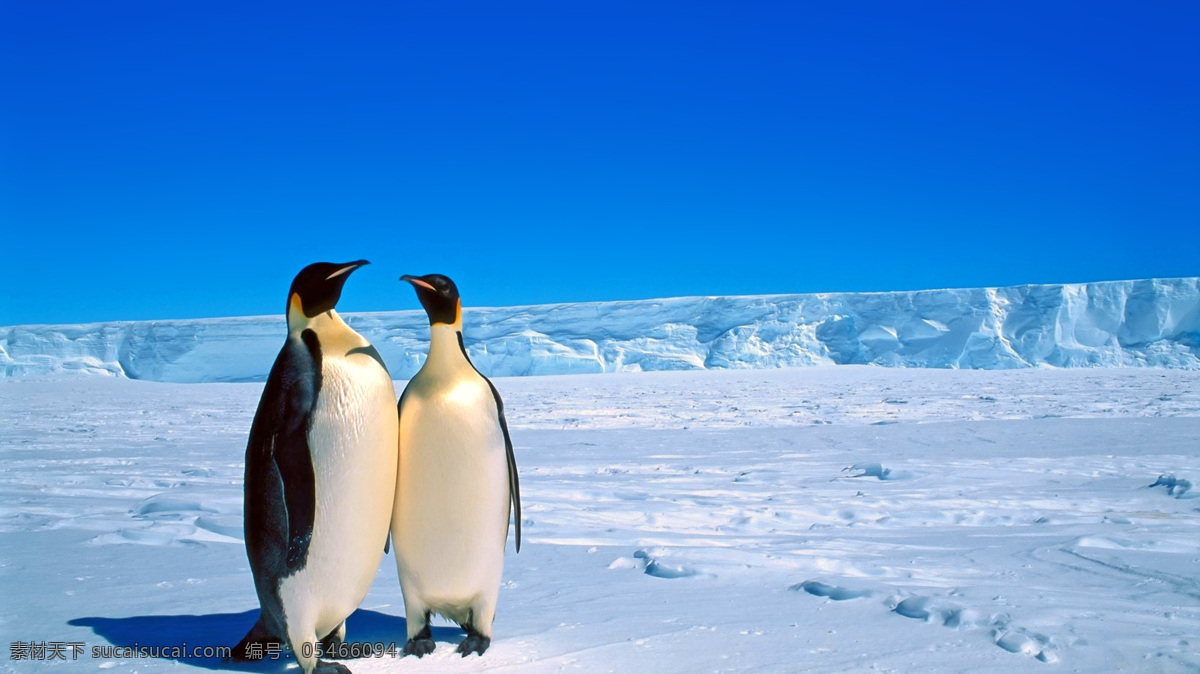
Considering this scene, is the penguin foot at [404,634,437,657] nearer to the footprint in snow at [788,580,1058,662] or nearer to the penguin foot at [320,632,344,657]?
the penguin foot at [320,632,344,657]

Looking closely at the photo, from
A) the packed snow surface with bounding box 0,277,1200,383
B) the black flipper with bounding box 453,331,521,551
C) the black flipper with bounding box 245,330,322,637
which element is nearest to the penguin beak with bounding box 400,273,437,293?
the black flipper with bounding box 453,331,521,551

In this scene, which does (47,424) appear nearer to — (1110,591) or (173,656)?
(173,656)

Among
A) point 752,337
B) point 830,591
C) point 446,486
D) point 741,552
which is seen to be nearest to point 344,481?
point 446,486

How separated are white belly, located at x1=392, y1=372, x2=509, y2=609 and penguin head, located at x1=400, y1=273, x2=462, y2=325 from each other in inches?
7.4

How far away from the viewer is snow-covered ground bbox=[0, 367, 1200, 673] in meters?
2.23

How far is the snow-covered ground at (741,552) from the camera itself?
2.23m

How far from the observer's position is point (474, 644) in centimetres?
221

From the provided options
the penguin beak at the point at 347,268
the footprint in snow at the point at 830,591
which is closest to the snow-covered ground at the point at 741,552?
the footprint in snow at the point at 830,591

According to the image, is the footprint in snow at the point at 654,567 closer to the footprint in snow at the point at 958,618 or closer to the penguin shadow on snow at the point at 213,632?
the footprint in snow at the point at 958,618

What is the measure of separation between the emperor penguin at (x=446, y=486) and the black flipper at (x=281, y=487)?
28cm

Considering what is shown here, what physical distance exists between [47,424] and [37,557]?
8759 millimetres

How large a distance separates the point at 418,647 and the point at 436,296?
0.97m

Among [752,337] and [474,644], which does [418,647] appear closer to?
[474,644]

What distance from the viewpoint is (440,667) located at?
2092 mm
